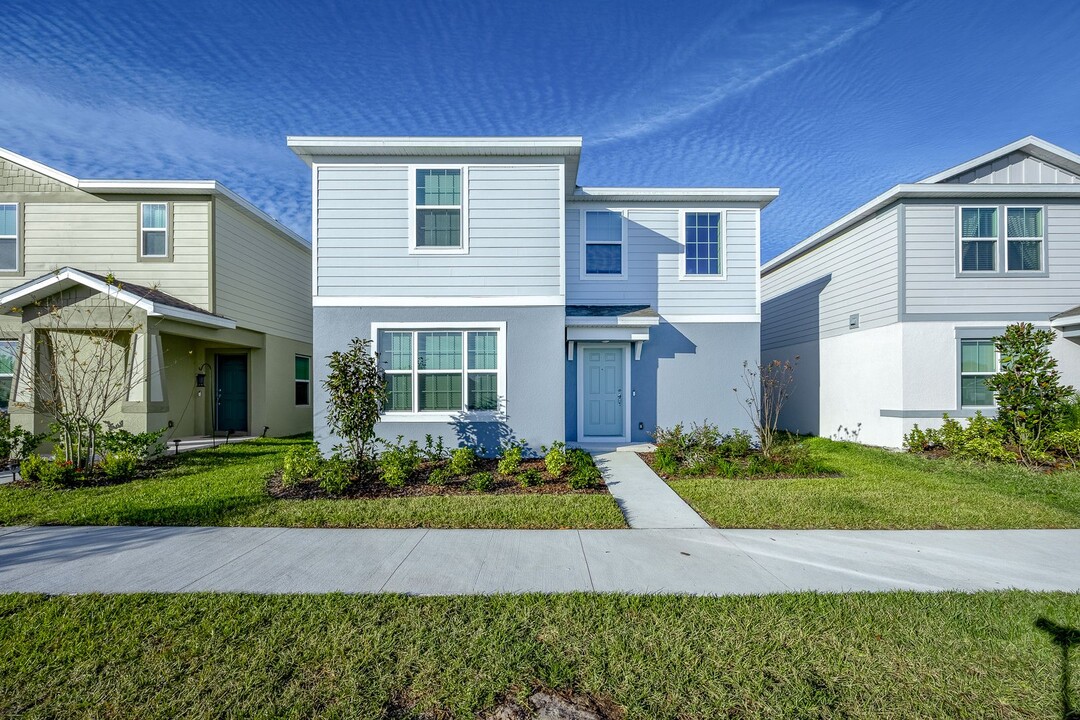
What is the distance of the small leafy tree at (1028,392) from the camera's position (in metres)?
9.13

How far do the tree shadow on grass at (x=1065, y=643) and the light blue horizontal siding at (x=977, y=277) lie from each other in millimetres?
8973

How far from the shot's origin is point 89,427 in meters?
8.32

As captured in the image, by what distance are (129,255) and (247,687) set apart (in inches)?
491

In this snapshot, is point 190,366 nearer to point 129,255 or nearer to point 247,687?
point 129,255

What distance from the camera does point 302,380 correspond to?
1525 cm

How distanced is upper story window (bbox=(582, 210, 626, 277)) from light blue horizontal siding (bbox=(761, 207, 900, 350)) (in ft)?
19.4

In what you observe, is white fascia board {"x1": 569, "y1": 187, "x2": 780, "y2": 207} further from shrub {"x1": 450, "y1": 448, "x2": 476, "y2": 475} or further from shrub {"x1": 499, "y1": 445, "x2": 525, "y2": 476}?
shrub {"x1": 450, "y1": 448, "x2": 476, "y2": 475}

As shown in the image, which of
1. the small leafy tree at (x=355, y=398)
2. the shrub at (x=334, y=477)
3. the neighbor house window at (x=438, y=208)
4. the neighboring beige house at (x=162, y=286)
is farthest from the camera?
the neighboring beige house at (x=162, y=286)

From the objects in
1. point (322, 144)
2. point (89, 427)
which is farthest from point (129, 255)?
point (322, 144)

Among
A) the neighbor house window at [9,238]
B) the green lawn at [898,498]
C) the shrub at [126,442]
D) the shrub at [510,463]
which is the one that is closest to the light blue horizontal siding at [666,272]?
the green lawn at [898,498]

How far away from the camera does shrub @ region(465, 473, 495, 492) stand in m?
7.14

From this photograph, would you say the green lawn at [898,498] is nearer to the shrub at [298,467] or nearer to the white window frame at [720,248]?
the white window frame at [720,248]

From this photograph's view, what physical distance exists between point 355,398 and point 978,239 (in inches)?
519

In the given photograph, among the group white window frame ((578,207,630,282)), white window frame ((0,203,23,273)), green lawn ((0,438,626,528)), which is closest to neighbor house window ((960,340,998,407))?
white window frame ((578,207,630,282))
